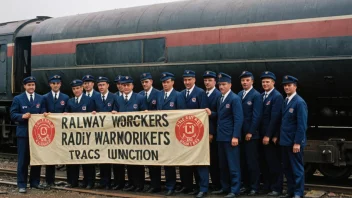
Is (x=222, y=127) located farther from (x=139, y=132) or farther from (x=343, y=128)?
(x=343, y=128)

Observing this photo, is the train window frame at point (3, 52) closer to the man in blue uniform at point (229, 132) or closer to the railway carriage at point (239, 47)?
the railway carriage at point (239, 47)

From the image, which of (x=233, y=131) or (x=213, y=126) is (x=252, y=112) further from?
(x=213, y=126)

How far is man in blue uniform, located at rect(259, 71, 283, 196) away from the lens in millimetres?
7203

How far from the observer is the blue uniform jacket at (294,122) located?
679cm

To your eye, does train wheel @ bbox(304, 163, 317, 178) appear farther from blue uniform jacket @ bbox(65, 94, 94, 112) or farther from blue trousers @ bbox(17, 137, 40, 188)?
blue trousers @ bbox(17, 137, 40, 188)

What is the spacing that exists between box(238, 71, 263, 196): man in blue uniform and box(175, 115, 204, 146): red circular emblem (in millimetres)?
679

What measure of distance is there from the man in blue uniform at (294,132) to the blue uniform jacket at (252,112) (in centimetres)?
39

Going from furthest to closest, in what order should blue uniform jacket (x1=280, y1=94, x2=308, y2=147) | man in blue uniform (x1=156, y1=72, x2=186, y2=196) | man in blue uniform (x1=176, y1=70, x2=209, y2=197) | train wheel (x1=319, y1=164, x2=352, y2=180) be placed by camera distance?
train wheel (x1=319, y1=164, x2=352, y2=180)
man in blue uniform (x1=156, y1=72, x2=186, y2=196)
man in blue uniform (x1=176, y1=70, x2=209, y2=197)
blue uniform jacket (x1=280, y1=94, x2=308, y2=147)

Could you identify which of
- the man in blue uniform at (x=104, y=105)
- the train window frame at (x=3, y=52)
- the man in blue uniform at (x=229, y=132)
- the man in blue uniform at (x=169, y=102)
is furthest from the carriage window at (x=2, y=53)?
the man in blue uniform at (x=229, y=132)

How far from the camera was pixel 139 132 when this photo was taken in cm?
791

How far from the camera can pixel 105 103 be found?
332 inches

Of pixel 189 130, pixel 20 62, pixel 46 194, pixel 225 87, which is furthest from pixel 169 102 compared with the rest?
pixel 20 62

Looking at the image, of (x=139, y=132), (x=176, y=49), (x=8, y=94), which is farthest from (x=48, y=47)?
(x=139, y=132)

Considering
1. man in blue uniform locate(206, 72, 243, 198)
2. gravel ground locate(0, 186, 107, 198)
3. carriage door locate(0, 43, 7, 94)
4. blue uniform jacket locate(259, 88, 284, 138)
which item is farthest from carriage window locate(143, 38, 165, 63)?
carriage door locate(0, 43, 7, 94)
